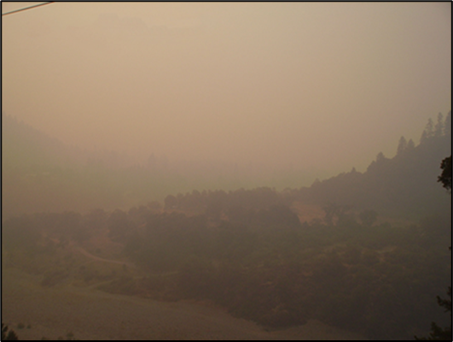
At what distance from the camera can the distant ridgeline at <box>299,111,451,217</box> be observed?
40.3 metres

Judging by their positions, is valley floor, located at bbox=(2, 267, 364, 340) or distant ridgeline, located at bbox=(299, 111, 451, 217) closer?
valley floor, located at bbox=(2, 267, 364, 340)

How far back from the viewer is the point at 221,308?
2420 cm

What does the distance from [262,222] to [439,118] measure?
4093cm

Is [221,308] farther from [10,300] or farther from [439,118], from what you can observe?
[439,118]

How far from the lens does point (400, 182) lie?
43500 mm

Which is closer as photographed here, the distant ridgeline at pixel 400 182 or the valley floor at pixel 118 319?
the valley floor at pixel 118 319

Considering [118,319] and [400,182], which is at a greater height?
[400,182]

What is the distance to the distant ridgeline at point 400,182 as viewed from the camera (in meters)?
40.3

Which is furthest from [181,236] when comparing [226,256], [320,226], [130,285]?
[320,226]

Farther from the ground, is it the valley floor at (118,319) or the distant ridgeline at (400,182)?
the distant ridgeline at (400,182)

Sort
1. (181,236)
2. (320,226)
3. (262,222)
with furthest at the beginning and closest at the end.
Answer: (262,222), (320,226), (181,236)

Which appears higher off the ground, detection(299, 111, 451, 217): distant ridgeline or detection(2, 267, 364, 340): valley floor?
detection(299, 111, 451, 217): distant ridgeline

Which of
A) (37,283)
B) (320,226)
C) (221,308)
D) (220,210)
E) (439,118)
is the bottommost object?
(221,308)

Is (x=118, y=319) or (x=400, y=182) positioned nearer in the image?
(x=118, y=319)
